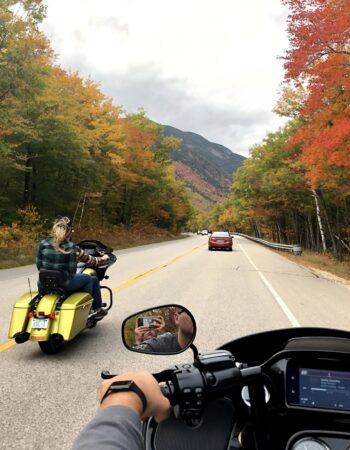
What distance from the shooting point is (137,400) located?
4.73 feet

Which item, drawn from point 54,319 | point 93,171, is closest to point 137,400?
point 54,319

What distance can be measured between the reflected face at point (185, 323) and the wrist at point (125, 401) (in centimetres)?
89

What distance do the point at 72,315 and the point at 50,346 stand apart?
563 millimetres

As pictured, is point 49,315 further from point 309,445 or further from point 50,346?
point 309,445

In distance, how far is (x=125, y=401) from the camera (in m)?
1.41

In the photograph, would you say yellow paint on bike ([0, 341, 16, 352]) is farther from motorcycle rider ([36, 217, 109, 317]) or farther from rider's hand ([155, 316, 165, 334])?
rider's hand ([155, 316, 165, 334])

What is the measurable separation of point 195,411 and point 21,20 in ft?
74.4

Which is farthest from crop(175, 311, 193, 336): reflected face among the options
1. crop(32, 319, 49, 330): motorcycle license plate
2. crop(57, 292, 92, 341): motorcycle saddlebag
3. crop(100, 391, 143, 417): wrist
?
crop(32, 319, 49, 330): motorcycle license plate

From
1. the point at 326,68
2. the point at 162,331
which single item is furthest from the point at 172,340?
the point at 326,68

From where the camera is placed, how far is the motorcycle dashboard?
208 centimetres

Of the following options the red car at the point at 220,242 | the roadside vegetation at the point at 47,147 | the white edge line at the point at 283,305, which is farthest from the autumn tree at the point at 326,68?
the red car at the point at 220,242

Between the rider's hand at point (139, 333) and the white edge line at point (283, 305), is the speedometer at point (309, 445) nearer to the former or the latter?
the rider's hand at point (139, 333)

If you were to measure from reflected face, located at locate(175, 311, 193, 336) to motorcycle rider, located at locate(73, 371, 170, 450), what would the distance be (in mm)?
741

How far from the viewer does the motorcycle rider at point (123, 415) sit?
1.25m
